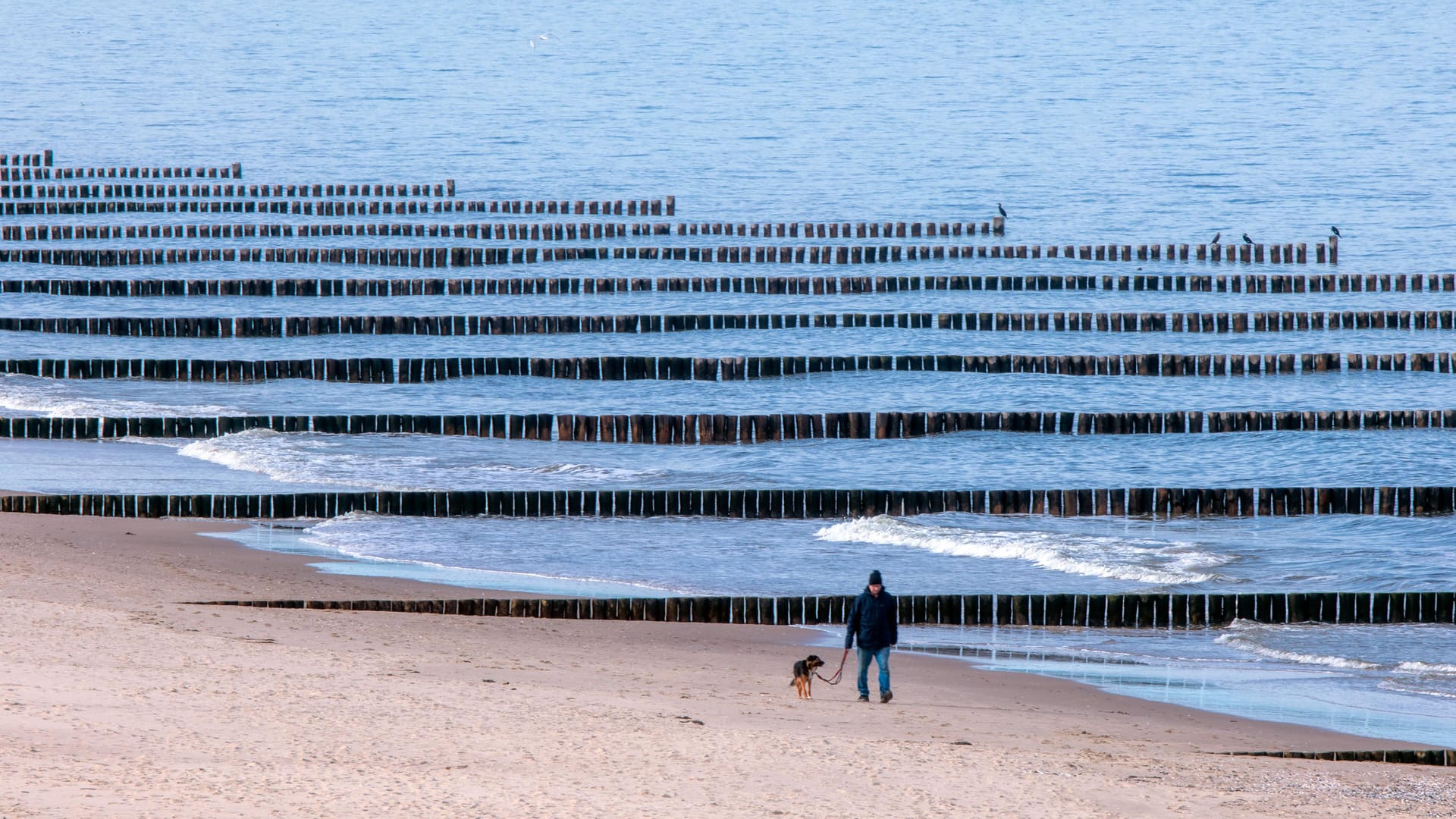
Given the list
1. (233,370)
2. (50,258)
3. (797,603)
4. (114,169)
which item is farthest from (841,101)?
(797,603)

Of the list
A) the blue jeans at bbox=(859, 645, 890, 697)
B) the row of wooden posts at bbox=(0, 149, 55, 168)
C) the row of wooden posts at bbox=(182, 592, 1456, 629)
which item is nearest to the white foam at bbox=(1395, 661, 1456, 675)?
the row of wooden posts at bbox=(182, 592, 1456, 629)

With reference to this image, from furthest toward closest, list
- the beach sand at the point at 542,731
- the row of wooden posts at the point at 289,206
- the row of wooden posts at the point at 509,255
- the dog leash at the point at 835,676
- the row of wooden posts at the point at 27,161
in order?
the row of wooden posts at the point at 27,161, the row of wooden posts at the point at 289,206, the row of wooden posts at the point at 509,255, the dog leash at the point at 835,676, the beach sand at the point at 542,731

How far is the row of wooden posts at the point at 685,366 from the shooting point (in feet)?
109

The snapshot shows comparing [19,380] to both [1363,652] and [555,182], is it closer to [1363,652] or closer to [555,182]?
[1363,652]

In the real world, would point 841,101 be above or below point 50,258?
above

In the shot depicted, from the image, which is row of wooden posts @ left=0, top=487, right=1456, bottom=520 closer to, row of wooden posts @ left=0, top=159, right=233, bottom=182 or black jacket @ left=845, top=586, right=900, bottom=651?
black jacket @ left=845, top=586, right=900, bottom=651

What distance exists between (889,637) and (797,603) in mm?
3503

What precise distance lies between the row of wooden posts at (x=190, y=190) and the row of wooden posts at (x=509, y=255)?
45.7ft

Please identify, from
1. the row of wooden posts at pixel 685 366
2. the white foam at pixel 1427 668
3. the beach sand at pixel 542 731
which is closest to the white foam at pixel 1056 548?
the white foam at pixel 1427 668

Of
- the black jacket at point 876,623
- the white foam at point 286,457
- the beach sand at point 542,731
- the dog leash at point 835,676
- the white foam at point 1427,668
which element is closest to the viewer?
the beach sand at point 542,731

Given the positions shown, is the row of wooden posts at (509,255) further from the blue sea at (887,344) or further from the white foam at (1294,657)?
the white foam at (1294,657)

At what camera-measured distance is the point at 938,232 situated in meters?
64.9

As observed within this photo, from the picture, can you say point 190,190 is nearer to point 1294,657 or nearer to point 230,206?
point 230,206

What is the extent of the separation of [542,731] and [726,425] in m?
17.0
